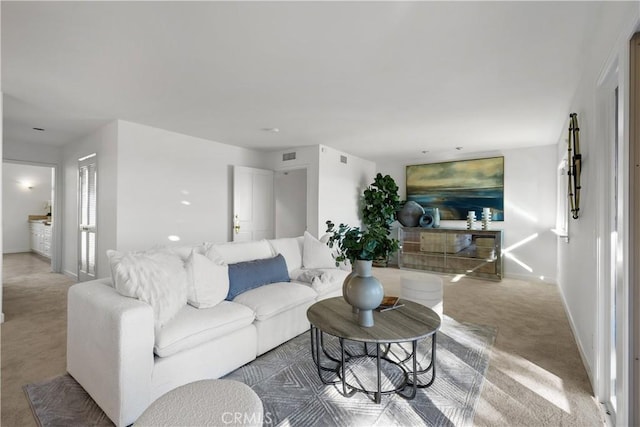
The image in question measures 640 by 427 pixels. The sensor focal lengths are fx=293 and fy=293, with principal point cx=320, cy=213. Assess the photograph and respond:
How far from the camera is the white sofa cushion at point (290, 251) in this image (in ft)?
10.6

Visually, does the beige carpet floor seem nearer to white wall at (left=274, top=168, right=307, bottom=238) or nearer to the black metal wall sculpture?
the black metal wall sculpture

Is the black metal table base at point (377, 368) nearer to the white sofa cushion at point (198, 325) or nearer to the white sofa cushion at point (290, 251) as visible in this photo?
the white sofa cushion at point (198, 325)

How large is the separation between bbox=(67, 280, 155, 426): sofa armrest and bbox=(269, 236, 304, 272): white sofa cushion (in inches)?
65.5

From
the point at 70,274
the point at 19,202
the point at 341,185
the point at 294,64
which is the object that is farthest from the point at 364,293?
the point at 19,202

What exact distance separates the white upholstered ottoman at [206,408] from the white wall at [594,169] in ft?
5.49

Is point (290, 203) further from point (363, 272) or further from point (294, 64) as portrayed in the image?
point (363, 272)

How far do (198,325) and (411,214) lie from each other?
5063 millimetres

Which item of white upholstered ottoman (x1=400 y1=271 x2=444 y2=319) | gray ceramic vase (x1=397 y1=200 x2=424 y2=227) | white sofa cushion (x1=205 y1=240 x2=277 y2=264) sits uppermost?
gray ceramic vase (x1=397 y1=200 x2=424 y2=227)

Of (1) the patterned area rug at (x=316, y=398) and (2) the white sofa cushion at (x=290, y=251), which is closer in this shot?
(1) the patterned area rug at (x=316, y=398)

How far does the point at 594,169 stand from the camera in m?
1.94

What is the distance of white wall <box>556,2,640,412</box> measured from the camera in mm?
1404

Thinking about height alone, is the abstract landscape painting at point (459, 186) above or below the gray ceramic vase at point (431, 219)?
above

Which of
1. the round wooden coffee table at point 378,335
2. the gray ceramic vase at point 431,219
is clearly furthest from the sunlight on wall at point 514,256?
the round wooden coffee table at point 378,335

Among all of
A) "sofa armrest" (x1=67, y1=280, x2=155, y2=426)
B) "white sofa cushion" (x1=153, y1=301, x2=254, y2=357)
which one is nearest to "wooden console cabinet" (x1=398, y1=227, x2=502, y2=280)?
"white sofa cushion" (x1=153, y1=301, x2=254, y2=357)
